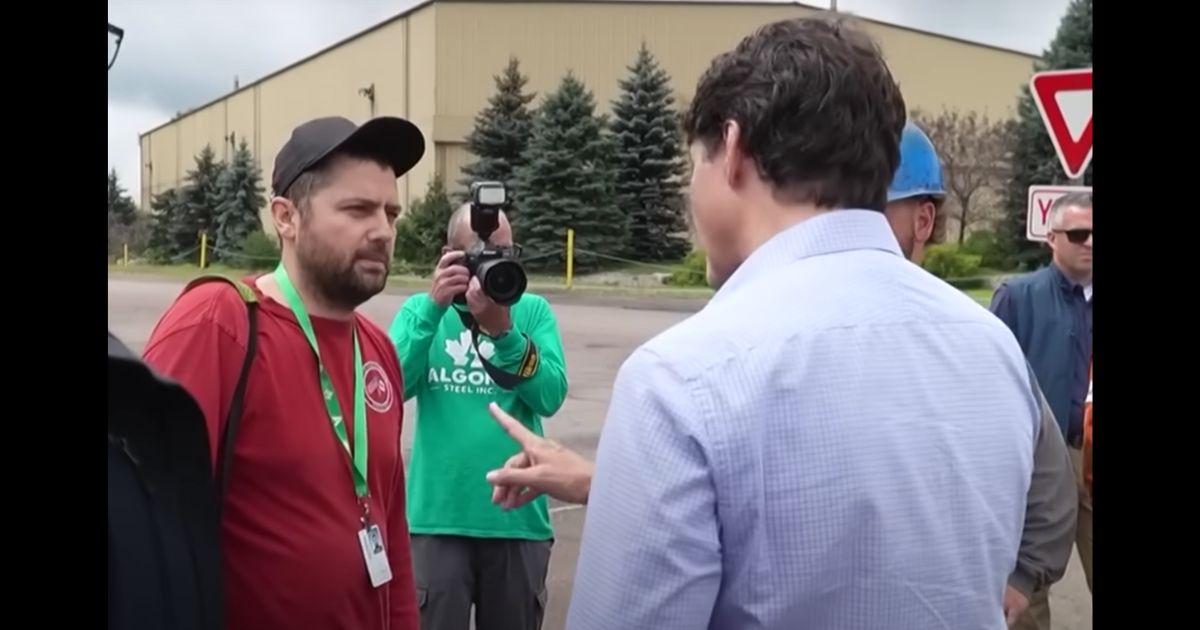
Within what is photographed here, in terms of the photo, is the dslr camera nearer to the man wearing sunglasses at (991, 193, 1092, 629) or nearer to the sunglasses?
the man wearing sunglasses at (991, 193, 1092, 629)

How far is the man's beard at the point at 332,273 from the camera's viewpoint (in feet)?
8.71

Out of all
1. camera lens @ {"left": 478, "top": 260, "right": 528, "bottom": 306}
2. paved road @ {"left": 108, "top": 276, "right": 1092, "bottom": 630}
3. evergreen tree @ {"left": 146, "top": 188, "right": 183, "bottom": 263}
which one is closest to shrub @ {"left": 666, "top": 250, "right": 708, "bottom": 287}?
paved road @ {"left": 108, "top": 276, "right": 1092, "bottom": 630}

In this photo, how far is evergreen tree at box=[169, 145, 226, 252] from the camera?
50.1 m

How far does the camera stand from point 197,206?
165ft

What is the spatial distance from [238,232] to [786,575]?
4813 cm

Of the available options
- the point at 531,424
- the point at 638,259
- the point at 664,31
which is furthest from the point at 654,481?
the point at 664,31

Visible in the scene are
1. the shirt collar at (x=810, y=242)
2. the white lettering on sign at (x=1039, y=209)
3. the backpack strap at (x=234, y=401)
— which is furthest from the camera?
the white lettering on sign at (x=1039, y=209)

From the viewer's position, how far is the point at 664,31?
143ft

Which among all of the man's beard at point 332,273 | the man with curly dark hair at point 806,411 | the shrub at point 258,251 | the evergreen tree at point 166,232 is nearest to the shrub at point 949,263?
the shrub at point 258,251

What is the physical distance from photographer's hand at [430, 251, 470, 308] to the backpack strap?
1246 millimetres

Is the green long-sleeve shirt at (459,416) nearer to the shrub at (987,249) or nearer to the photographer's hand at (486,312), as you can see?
the photographer's hand at (486,312)

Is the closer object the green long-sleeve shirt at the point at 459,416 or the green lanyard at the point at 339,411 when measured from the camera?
the green lanyard at the point at 339,411

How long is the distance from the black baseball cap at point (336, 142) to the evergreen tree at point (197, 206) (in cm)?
4987

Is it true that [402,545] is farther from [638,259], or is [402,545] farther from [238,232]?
[238,232]
